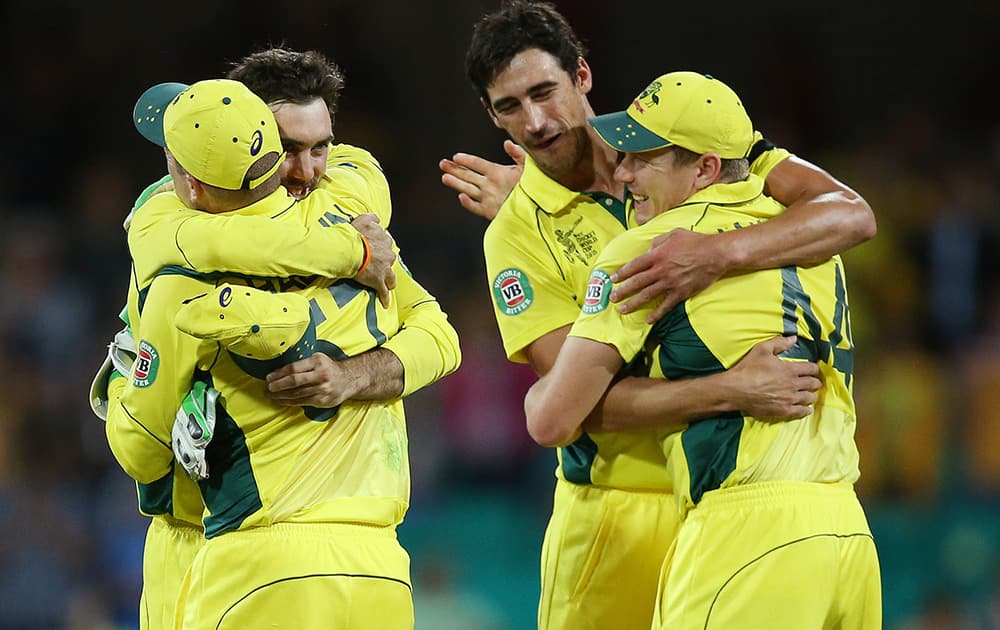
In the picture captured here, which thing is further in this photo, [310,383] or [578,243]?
[578,243]

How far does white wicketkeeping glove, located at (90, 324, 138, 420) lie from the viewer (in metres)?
3.78

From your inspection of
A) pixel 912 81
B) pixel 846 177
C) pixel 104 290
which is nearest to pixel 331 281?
pixel 104 290

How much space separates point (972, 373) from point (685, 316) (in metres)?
5.78

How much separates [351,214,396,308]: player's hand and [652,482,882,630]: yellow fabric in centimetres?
104

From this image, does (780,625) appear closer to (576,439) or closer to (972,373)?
(576,439)

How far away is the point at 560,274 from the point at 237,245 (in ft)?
4.22

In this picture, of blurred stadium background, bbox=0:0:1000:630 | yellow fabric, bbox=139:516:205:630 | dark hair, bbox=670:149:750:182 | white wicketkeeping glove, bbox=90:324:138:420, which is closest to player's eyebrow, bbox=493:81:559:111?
dark hair, bbox=670:149:750:182

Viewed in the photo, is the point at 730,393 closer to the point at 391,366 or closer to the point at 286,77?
the point at 391,366

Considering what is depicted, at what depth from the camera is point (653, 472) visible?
418 centimetres

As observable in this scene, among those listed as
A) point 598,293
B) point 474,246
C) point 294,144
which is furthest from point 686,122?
point 474,246

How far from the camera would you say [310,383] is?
341 cm

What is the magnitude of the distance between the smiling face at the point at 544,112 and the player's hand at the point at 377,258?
2.82 feet

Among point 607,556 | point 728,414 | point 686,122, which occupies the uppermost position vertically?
point 686,122

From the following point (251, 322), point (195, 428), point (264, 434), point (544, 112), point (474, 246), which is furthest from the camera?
point (474, 246)
